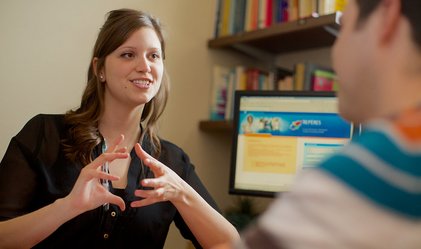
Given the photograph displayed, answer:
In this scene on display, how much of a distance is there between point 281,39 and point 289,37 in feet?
0.17

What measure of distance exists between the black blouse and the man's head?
0.95 metres

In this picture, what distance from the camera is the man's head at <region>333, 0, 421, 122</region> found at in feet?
1.64

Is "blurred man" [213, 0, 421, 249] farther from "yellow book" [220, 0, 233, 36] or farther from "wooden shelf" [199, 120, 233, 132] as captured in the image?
"yellow book" [220, 0, 233, 36]

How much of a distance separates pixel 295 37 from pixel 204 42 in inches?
17.6

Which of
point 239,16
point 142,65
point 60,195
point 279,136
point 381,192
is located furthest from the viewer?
point 239,16

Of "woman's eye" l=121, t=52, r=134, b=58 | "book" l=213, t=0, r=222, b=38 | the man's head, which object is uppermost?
"book" l=213, t=0, r=222, b=38

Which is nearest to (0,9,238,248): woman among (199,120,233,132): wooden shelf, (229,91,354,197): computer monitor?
(229,91,354,197): computer monitor

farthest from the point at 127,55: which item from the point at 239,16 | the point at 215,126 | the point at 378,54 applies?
the point at 378,54

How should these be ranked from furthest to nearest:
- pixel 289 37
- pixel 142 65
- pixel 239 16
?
pixel 239 16, pixel 289 37, pixel 142 65

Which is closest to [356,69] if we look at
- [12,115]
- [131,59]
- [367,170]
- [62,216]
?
[367,170]

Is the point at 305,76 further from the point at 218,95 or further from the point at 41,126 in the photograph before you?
the point at 41,126

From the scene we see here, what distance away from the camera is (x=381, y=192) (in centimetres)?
41

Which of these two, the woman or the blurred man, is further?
the woman

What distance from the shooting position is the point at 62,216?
46.4 inches
